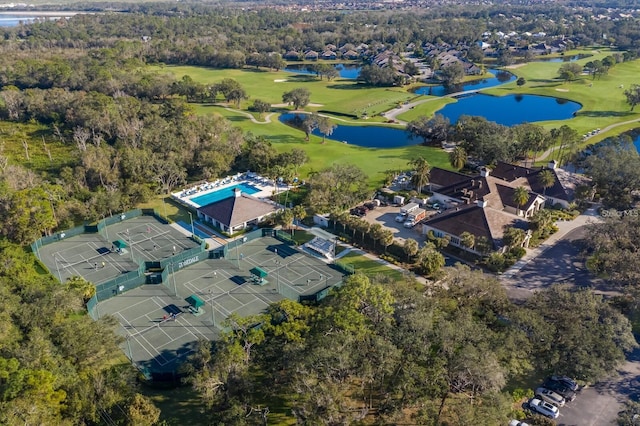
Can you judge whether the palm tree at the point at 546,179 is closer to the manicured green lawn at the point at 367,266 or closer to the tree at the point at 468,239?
the tree at the point at 468,239

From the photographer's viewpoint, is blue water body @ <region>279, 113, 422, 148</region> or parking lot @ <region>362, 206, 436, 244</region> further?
blue water body @ <region>279, 113, 422, 148</region>

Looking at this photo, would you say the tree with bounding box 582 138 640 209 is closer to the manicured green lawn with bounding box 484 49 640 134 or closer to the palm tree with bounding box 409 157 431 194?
the palm tree with bounding box 409 157 431 194

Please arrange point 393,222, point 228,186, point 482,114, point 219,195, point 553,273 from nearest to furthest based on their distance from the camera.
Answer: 1. point 553,273
2. point 393,222
3. point 219,195
4. point 228,186
5. point 482,114

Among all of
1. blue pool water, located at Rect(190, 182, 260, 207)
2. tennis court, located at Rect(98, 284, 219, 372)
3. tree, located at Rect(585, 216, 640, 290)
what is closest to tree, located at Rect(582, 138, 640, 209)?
tree, located at Rect(585, 216, 640, 290)

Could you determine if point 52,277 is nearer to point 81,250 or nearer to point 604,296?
point 81,250

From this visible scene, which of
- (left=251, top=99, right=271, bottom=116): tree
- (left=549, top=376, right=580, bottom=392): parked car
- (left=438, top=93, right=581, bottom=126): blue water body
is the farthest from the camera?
(left=251, top=99, right=271, bottom=116): tree

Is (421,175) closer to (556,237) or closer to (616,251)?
(556,237)

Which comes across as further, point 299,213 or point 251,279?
point 299,213

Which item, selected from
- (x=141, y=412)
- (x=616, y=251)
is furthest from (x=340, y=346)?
(x=616, y=251)
